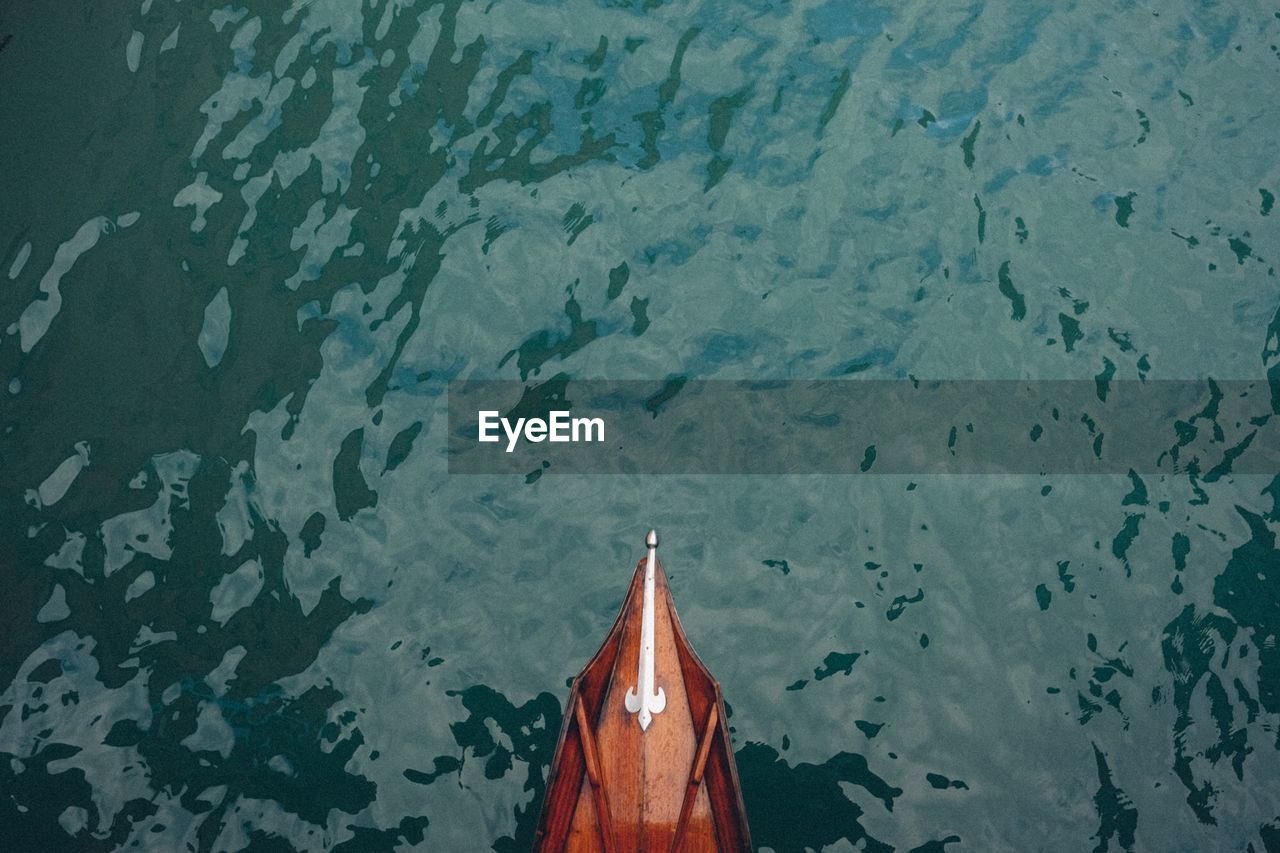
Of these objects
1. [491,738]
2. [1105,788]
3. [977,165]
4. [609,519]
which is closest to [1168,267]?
[977,165]

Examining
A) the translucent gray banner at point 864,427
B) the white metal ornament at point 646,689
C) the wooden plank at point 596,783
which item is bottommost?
the wooden plank at point 596,783

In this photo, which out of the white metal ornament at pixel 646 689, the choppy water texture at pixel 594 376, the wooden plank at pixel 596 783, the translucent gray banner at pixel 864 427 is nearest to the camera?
the wooden plank at pixel 596 783

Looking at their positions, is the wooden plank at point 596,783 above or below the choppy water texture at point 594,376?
below

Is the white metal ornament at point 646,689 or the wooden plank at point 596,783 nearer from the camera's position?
the wooden plank at point 596,783

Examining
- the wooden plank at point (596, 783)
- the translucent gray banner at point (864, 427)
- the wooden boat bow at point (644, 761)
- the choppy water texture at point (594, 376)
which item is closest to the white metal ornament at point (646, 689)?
the wooden boat bow at point (644, 761)

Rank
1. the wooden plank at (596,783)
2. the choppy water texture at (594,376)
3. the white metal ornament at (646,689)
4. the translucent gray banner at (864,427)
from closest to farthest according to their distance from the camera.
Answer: the wooden plank at (596,783) → the white metal ornament at (646,689) → the choppy water texture at (594,376) → the translucent gray banner at (864,427)

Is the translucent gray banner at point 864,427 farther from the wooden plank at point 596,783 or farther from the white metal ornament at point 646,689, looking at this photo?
the wooden plank at point 596,783
